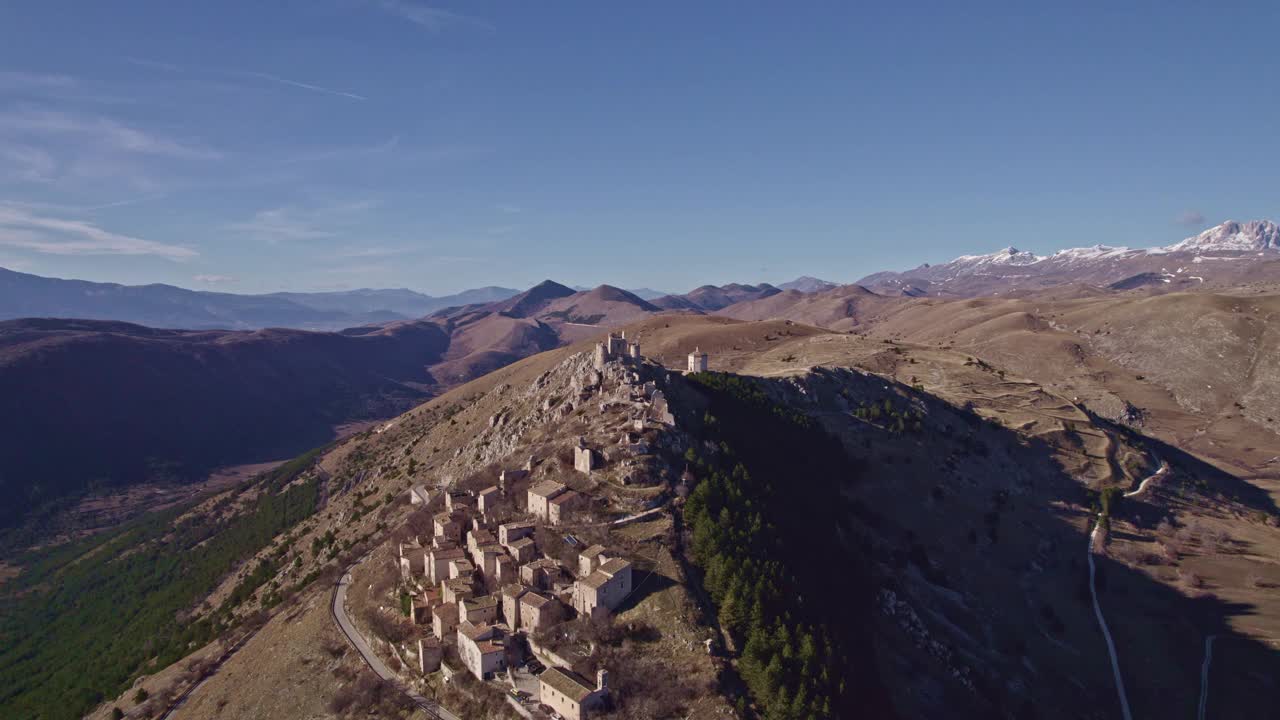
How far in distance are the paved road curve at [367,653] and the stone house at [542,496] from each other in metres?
16.7

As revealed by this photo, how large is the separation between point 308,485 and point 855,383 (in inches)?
4307

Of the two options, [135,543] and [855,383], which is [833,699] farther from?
[135,543]

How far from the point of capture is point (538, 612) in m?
46.3

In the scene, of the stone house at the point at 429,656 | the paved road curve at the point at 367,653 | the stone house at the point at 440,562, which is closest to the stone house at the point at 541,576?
the stone house at the point at 429,656

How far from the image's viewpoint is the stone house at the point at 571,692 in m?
39.3

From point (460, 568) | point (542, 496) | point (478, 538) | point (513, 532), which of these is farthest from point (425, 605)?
point (542, 496)

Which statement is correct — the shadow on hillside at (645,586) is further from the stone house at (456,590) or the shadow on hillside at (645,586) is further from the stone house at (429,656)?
the stone house at (429,656)

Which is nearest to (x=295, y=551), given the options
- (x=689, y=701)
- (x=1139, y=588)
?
(x=689, y=701)

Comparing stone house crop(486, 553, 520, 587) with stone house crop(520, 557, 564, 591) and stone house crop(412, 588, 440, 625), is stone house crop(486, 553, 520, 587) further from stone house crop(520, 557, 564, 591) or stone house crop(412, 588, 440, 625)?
stone house crop(412, 588, 440, 625)

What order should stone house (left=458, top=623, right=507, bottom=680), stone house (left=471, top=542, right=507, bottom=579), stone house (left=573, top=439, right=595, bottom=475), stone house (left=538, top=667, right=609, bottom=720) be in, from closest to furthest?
stone house (left=538, top=667, right=609, bottom=720), stone house (left=458, top=623, right=507, bottom=680), stone house (left=471, top=542, right=507, bottom=579), stone house (left=573, top=439, right=595, bottom=475)

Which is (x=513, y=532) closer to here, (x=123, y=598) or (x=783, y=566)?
(x=783, y=566)

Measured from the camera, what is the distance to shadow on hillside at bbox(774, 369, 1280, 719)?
2445 inches

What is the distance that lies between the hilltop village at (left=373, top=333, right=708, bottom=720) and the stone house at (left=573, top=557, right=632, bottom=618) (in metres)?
0.09

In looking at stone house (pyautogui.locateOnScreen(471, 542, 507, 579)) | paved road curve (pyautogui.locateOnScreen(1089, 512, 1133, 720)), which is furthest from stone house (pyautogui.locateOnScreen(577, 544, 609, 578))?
paved road curve (pyautogui.locateOnScreen(1089, 512, 1133, 720))
